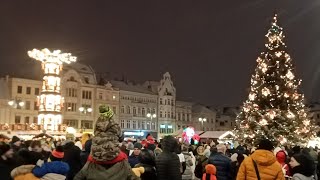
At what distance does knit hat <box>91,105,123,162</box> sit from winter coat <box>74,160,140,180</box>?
0.11 metres

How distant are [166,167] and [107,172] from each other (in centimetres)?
371

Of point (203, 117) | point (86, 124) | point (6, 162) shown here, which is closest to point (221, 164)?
point (6, 162)

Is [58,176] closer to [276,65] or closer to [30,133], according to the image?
[276,65]

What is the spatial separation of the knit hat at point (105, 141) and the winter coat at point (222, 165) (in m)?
5.20

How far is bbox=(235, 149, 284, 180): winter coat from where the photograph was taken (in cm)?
686

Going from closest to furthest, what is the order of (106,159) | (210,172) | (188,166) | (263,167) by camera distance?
(106,159) < (263,167) < (210,172) < (188,166)

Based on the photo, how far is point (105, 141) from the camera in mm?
5418

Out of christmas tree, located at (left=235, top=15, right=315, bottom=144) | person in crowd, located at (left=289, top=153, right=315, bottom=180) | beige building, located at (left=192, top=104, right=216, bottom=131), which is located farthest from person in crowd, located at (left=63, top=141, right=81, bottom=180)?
beige building, located at (left=192, top=104, right=216, bottom=131)

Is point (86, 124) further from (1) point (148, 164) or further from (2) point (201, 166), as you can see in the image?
(1) point (148, 164)

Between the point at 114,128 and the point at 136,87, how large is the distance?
8041 centimetres

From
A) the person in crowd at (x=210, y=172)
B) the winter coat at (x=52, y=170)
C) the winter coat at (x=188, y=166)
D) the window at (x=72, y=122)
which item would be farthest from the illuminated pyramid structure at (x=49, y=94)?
the winter coat at (x=52, y=170)

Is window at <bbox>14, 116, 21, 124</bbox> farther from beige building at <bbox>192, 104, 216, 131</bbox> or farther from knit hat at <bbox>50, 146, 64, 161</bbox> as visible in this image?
knit hat at <bbox>50, 146, 64, 161</bbox>

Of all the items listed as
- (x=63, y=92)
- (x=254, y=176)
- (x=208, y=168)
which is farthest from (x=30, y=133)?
(x=254, y=176)

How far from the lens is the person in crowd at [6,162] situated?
822 cm
